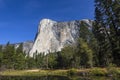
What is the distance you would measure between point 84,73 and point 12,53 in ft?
181

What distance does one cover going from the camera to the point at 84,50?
7150 centimetres

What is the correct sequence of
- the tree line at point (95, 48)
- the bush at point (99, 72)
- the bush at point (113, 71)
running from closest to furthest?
1. the bush at point (113, 71)
2. the bush at point (99, 72)
3. the tree line at point (95, 48)

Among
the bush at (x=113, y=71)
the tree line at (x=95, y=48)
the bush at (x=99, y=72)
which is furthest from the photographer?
the tree line at (x=95, y=48)

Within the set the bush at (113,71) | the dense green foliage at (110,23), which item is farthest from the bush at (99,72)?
the dense green foliage at (110,23)

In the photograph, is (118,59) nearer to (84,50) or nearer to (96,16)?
(96,16)

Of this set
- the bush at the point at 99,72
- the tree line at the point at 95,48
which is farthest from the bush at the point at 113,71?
the tree line at the point at 95,48

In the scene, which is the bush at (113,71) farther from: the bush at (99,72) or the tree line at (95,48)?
the tree line at (95,48)

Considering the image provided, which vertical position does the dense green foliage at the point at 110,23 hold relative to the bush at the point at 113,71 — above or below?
above

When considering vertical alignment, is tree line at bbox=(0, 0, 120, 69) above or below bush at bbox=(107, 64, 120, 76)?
above

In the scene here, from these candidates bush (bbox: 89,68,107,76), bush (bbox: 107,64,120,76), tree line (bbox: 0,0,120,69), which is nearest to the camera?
bush (bbox: 107,64,120,76)

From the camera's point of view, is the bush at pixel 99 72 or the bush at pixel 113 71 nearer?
the bush at pixel 113 71

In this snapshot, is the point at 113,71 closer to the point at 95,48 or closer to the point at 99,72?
the point at 99,72

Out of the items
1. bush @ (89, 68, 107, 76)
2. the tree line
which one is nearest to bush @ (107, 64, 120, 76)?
bush @ (89, 68, 107, 76)

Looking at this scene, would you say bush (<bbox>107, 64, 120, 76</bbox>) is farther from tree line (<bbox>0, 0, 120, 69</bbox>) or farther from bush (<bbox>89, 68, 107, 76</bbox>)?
tree line (<bbox>0, 0, 120, 69</bbox>)
